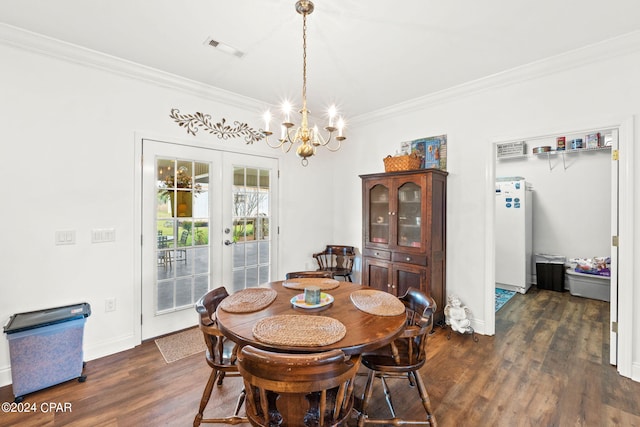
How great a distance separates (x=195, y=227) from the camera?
10.3 ft

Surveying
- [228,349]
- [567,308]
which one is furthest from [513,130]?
[228,349]

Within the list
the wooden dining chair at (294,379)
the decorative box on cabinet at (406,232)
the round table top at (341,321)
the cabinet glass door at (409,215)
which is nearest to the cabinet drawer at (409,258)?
the decorative box on cabinet at (406,232)

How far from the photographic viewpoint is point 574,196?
15.6ft

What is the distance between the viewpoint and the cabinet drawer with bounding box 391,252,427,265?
3.10 meters

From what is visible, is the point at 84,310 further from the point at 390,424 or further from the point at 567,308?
the point at 567,308

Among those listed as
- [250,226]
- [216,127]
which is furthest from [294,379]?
[216,127]

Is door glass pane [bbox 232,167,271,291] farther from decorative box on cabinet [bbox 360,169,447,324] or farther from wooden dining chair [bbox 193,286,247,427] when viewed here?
wooden dining chair [bbox 193,286,247,427]

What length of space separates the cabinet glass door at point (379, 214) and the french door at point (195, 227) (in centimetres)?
136

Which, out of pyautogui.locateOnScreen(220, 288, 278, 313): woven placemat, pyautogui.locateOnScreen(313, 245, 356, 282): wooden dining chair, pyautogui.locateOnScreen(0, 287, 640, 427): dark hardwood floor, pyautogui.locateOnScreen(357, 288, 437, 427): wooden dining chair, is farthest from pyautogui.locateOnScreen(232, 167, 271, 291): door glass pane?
pyautogui.locateOnScreen(357, 288, 437, 427): wooden dining chair

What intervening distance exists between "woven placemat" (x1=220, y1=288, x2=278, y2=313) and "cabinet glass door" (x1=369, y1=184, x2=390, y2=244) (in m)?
1.83

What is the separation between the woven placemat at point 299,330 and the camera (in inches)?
52.1

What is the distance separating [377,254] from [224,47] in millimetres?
2692

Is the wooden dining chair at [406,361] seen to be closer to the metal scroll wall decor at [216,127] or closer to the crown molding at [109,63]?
the metal scroll wall decor at [216,127]

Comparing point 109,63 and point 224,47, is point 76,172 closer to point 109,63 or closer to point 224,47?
point 109,63
